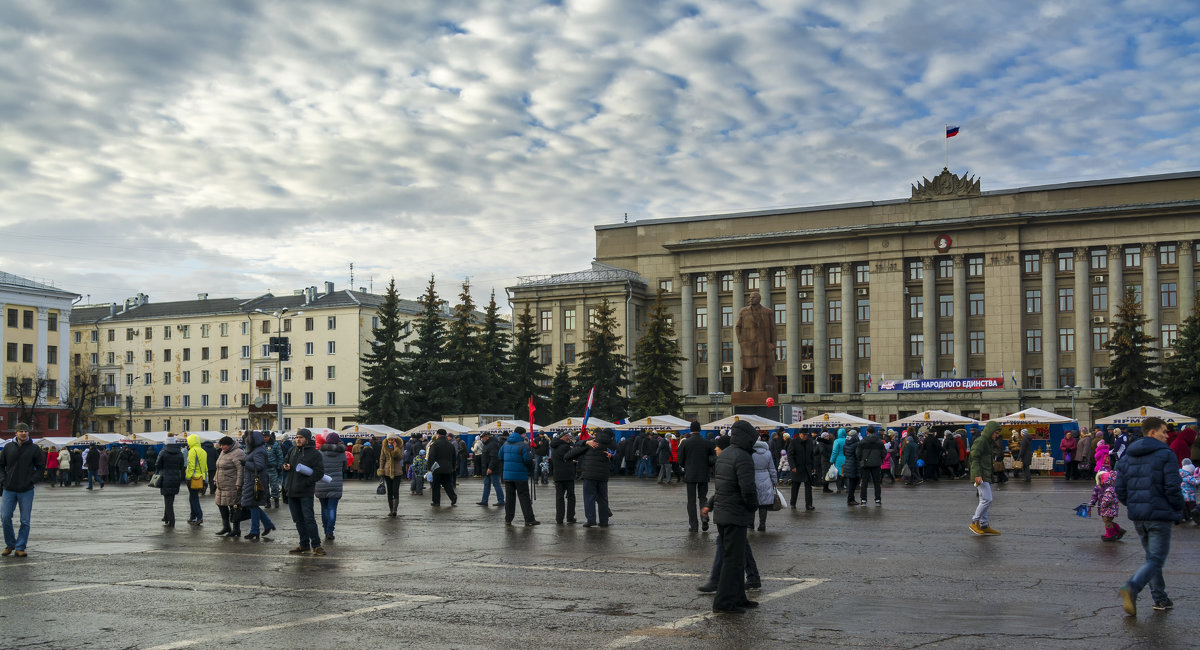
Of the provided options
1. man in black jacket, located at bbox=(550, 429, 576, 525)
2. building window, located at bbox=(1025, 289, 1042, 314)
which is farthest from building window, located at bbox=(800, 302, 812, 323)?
man in black jacket, located at bbox=(550, 429, 576, 525)

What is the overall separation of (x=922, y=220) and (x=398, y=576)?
3211 inches

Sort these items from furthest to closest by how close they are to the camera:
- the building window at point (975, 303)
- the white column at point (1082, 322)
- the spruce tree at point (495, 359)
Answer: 1. the building window at point (975, 303)
2. the white column at point (1082, 322)
3. the spruce tree at point (495, 359)

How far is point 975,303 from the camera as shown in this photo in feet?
289

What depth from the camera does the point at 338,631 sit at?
9.44 metres

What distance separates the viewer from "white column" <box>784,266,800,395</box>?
307ft

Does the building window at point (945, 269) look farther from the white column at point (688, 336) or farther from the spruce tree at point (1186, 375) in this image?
the spruce tree at point (1186, 375)

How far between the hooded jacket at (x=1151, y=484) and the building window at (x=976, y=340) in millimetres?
80450

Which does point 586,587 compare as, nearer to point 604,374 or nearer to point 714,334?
point 604,374

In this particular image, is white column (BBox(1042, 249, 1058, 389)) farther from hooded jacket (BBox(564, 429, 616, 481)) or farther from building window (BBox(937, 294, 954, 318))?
hooded jacket (BBox(564, 429, 616, 481))

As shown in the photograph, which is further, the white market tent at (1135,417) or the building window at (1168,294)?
the building window at (1168,294)

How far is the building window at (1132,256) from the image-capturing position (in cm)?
8431

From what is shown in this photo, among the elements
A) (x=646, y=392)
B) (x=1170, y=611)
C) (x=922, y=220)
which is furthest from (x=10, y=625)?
(x=922, y=220)

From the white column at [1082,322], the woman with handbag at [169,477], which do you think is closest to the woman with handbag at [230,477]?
the woman with handbag at [169,477]

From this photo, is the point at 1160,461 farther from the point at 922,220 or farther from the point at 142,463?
the point at 922,220
